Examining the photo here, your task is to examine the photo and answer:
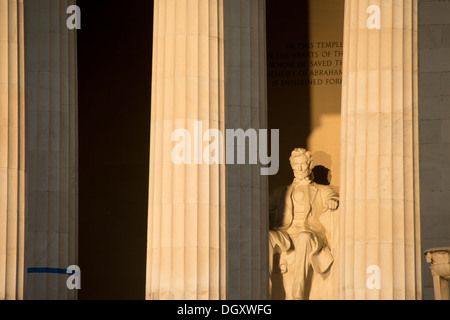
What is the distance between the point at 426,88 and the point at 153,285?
2280 centimetres

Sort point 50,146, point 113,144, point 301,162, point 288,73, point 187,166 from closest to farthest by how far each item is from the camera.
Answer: point 187,166 < point 50,146 < point 301,162 < point 288,73 < point 113,144

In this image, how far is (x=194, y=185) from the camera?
6219 cm

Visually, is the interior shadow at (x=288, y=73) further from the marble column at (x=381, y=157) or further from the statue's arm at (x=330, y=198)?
the marble column at (x=381, y=157)

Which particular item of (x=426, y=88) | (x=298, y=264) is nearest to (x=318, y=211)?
(x=298, y=264)

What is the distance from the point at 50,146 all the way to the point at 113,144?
602 inches

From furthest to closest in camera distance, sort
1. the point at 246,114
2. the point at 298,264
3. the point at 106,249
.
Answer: the point at 106,249, the point at 298,264, the point at 246,114

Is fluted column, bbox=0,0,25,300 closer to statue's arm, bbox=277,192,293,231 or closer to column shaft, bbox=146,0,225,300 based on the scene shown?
column shaft, bbox=146,0,225,300

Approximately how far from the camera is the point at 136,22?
8625 centimetres

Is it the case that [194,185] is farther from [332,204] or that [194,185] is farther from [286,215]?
[332,204]

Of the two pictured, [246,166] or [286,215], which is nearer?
[246,166]

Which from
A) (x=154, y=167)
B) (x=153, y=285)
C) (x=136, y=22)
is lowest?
(x=153, y=285)

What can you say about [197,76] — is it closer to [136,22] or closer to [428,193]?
[428,193]

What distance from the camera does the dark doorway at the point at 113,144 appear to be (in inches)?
3273

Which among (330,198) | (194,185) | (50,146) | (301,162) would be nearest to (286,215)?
(330,198)
